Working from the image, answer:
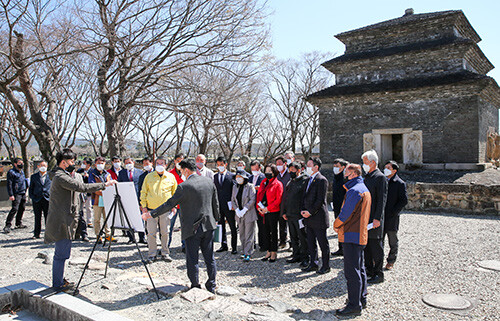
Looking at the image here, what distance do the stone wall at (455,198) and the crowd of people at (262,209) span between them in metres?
6.10

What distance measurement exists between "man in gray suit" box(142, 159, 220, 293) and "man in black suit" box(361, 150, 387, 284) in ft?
7.88

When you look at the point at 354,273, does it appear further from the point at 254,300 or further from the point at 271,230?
the point at 271,230

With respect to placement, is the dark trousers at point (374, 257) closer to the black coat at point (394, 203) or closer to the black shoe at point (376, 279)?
the black shoe at point (376, 279)

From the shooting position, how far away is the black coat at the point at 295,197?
648 centimetres

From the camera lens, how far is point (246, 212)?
6961mm

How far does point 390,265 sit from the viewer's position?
20.1 feet

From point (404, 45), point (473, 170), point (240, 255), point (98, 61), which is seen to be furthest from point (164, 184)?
point (404, 45)

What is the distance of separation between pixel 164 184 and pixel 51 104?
10.3 metres

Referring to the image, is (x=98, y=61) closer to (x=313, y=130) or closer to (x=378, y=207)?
(x=378, y=207)

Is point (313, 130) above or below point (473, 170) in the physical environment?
above

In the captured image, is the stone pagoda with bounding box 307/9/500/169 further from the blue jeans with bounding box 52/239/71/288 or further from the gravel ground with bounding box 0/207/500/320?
the blue jeans with bounding box 52/239/71/288

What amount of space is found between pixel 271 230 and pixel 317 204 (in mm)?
1367

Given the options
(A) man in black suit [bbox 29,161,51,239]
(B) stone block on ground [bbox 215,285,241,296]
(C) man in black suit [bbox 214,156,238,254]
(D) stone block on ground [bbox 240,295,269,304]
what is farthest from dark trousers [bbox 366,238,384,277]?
(A) man in black suit [bbox 29,161,51,239]

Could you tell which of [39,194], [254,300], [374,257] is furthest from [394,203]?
[39,194]
